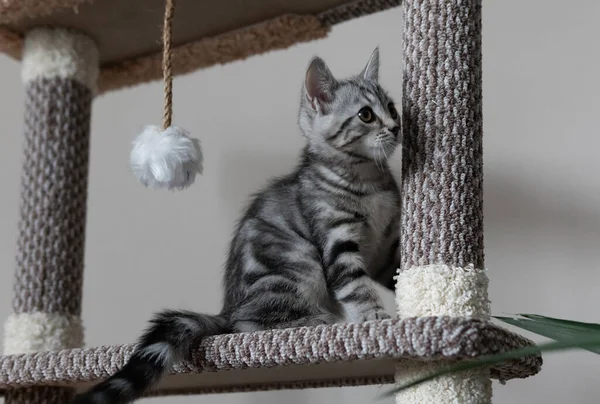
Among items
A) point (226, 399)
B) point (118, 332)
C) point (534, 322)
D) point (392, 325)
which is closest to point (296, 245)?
point (392, 325)

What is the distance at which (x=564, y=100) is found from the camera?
4.99 feet

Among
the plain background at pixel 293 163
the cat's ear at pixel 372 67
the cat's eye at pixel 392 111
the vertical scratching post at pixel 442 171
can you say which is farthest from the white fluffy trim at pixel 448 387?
the plain background at pixel 293 163

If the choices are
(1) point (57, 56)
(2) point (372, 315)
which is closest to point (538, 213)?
(2) point (372, 315)

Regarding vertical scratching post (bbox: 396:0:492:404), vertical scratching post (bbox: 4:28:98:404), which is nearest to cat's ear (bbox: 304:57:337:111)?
vertical scratching post (bbox: 396:0:492:404)

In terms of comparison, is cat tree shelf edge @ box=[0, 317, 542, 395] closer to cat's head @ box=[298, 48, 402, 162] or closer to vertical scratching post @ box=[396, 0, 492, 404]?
vertical scratching post @ box=[396, 0, 492, 404]

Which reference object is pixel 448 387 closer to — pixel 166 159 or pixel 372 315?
pixel 372 315

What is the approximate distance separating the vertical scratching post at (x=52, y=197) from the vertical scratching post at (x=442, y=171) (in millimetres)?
626

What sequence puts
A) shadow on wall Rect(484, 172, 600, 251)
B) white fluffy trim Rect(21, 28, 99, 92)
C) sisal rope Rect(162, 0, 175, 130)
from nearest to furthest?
sisal rope Rect(162, 0, 175, 130), white fluffy trim Rect(21, 28, 99, 92), shadow on wall Rect(484, 172, 600, 251)

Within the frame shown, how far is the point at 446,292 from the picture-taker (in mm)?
926

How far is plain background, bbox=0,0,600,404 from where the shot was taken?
1.49m

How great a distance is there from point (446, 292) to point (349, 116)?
1.09 feet

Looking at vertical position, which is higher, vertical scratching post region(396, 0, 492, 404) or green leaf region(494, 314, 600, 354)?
vertical scratching post region(396, 0, 492, 404)

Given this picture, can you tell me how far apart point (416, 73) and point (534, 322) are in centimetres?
38

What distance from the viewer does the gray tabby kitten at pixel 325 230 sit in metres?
1.09
